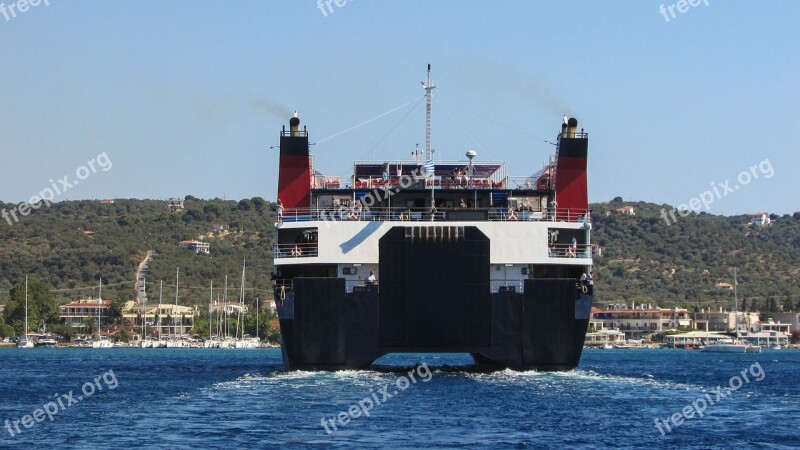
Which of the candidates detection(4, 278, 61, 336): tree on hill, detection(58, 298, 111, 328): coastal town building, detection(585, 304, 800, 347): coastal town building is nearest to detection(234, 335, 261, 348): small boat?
detection(58, 298, 111, 328): coastal town building

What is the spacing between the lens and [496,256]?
4503cm

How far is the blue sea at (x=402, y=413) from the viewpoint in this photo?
29.1 meters

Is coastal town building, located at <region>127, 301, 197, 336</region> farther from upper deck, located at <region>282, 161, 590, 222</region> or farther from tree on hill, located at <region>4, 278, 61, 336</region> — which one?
upper deck, located at <region>282, 161, 590, 222</region>

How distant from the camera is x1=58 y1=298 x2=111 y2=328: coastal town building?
547 feet

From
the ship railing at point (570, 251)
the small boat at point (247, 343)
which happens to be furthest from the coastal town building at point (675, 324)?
the ship railing at point (570, 251)

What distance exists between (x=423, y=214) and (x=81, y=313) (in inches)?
5082

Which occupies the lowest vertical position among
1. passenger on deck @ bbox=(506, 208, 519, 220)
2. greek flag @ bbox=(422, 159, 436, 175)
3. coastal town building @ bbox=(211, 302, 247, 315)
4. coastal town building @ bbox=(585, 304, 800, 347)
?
coastal town building @ bbox=(585, 304, 800, 347)

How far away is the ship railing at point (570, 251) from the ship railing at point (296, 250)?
8283 millimetres

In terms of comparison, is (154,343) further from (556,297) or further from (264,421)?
(264,421)

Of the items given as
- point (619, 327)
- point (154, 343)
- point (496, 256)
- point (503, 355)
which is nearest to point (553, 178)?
point (496, 256)

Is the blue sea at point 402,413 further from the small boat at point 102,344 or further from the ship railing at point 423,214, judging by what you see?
the small boat at point 102,344

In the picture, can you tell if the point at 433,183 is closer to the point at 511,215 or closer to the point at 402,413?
the point at 511,215

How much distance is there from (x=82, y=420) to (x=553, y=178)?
22.5m

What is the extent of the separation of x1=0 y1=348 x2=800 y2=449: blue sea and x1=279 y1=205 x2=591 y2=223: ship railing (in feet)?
18.0
